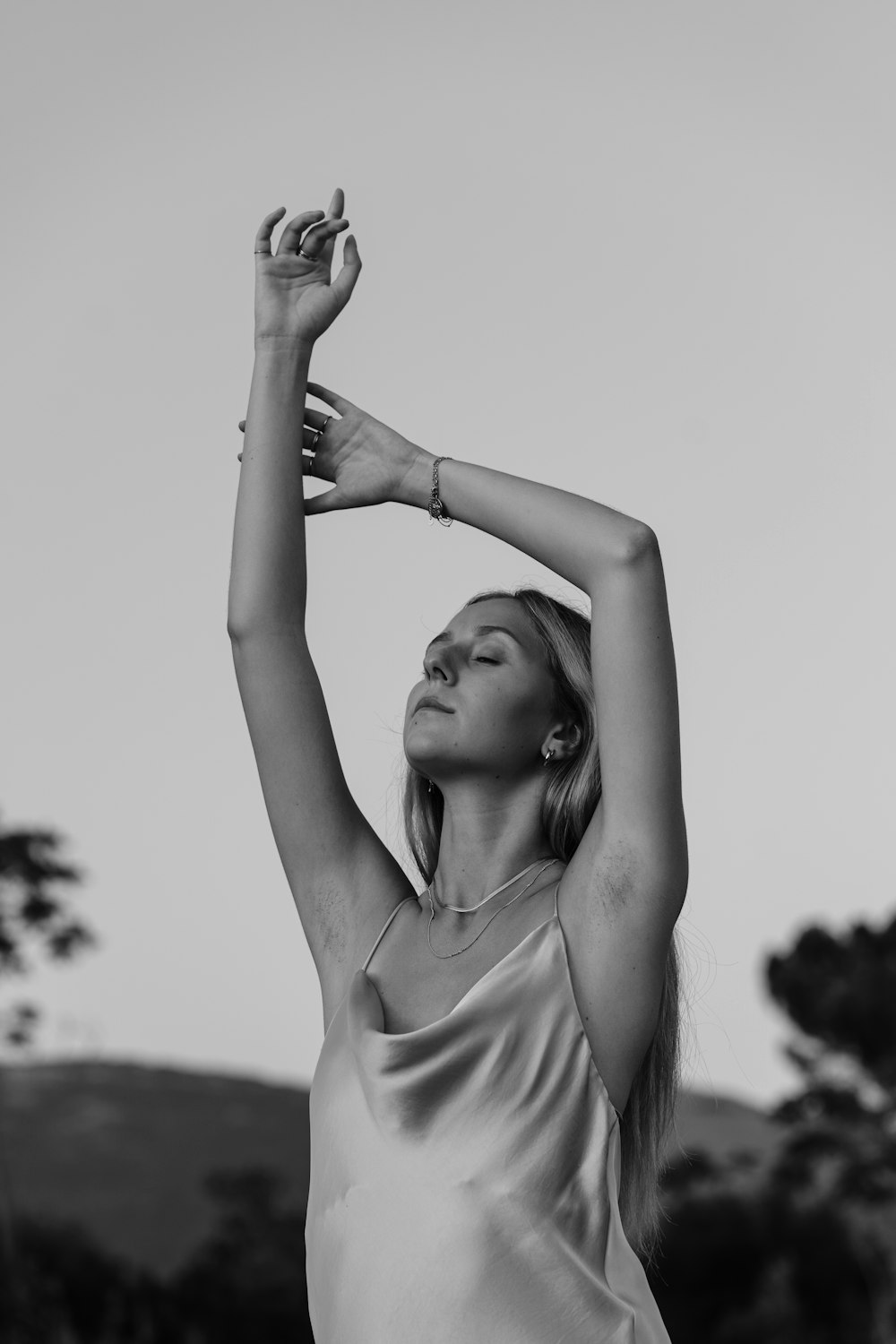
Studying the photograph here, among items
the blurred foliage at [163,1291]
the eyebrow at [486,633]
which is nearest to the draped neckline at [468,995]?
the eyebrow at [486,633]

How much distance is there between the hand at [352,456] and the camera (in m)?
2.23

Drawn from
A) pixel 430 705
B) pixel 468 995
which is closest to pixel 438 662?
pixel 430 705

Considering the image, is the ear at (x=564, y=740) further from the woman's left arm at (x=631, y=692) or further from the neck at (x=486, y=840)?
the woman's left arm at (x=631, y=692)

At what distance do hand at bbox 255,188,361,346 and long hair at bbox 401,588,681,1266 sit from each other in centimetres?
43

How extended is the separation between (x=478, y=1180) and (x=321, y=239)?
4.00 feet

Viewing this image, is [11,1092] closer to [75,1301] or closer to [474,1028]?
[75,1301]

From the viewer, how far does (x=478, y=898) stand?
223 cm

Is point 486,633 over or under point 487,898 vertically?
over

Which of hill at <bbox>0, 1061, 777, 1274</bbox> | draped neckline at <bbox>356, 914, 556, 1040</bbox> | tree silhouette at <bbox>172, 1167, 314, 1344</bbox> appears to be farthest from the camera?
hill at <bbox>0, 1061, 777, 1274</bbox>

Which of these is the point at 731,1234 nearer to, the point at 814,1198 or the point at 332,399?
the point at 814,1198

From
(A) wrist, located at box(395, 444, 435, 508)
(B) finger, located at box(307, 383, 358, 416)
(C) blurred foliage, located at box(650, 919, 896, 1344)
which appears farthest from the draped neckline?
(C) blurred foliage, located at box(650, 919, 896, 1344)

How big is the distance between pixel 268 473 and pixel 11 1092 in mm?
21767

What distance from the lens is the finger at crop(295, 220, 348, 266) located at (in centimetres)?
233

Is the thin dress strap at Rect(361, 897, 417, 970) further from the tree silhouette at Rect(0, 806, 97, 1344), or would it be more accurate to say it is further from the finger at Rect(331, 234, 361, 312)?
the tree silhouette at Rect(0, 806, 97, 1344)
